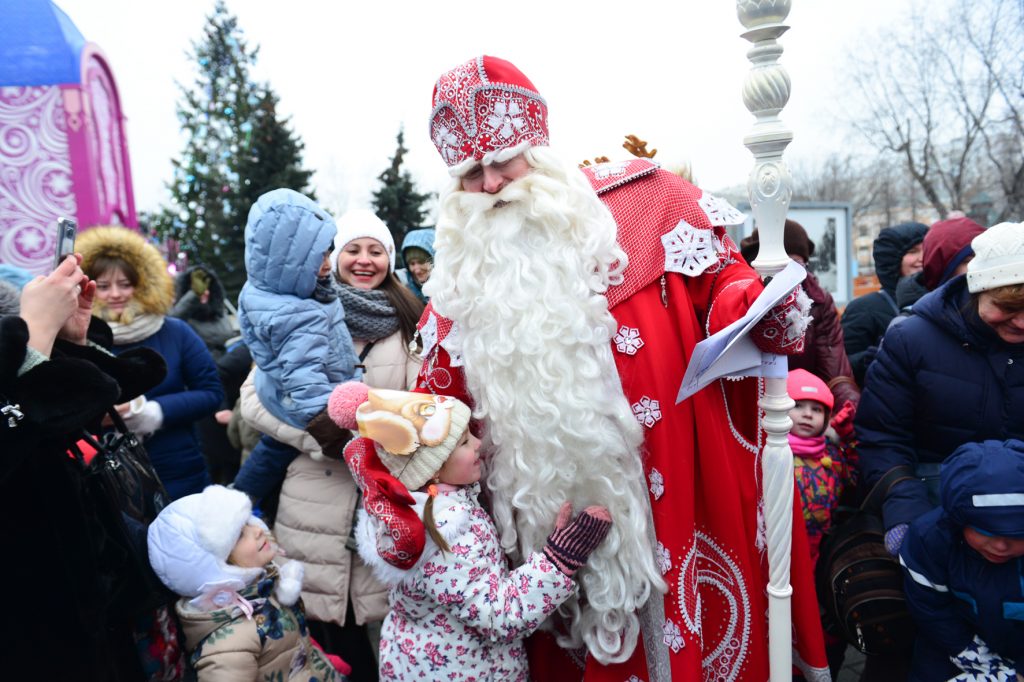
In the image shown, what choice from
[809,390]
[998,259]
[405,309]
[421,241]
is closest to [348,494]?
[405,309]

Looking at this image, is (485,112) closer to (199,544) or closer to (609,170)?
(609,170)

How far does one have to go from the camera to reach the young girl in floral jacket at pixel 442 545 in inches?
66.5

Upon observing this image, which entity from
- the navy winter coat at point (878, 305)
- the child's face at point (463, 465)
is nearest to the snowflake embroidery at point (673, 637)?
the child's face at point (463, 465)

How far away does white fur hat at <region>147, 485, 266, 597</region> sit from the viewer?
77.2 inches

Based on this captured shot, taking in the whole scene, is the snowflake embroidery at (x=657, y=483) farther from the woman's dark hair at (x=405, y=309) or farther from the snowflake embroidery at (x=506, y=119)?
the woman's dark hair at (x=405, y=309)

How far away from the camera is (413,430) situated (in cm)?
173

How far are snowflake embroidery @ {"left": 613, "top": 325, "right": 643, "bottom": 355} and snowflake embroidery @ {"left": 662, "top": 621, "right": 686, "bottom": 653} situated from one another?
0.71 m

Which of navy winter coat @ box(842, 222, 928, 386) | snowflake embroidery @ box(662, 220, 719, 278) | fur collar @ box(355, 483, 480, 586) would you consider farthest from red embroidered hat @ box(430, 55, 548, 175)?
navy winter coat @ box(842, 222, 928, 386)

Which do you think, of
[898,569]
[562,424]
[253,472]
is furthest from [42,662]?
[898,569]

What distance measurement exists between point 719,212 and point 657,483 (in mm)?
758

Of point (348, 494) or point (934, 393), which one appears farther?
point (348, 494)

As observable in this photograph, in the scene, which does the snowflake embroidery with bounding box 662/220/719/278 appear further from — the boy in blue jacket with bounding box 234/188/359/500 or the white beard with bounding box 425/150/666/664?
the boy in blue jacket with bounding box 234/188/359/500

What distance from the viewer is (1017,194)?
12.8m

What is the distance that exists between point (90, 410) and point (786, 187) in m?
1.78
